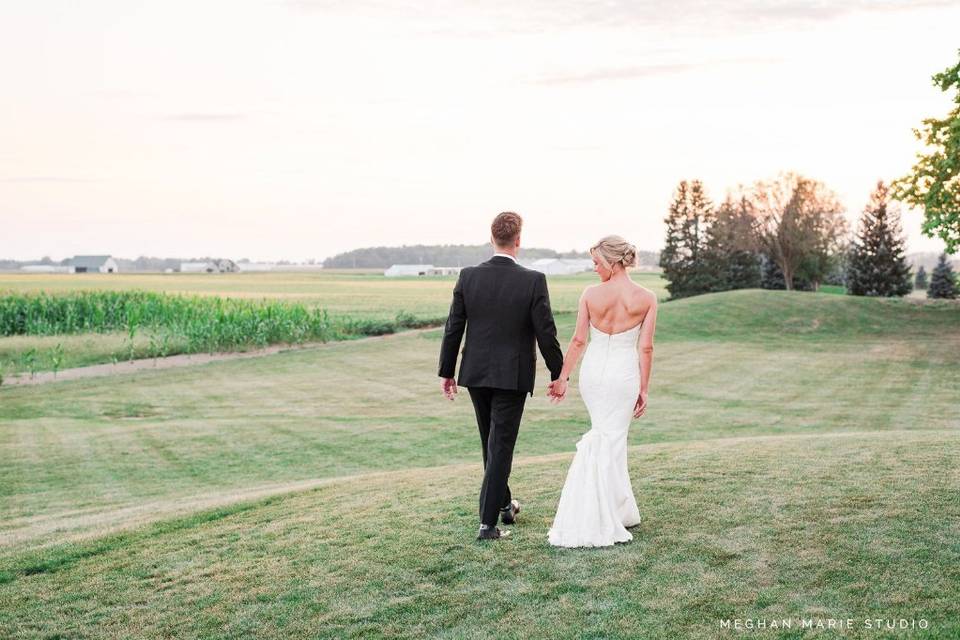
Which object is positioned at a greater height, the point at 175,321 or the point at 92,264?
the point at 92,264

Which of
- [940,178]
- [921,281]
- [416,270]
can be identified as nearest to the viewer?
[940,178]

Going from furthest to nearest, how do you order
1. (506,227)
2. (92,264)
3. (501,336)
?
(92,264), (501,336), (506,227)

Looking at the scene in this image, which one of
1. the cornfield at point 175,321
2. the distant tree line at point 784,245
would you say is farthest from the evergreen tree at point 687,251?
the cornfield at point 175,321

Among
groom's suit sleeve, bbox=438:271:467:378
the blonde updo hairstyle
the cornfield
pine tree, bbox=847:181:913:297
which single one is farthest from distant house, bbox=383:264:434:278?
the blonde updo hairstyle

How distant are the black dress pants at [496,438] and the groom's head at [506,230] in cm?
111

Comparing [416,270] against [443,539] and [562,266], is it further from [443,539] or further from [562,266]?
[443,539]

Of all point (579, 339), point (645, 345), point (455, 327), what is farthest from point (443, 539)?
point (645, 345)

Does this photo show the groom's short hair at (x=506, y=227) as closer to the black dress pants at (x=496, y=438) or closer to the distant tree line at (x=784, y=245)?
the black dress pants at (x=496, y=438)

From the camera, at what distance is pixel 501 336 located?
6984 millimetres

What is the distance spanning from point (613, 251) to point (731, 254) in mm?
72776

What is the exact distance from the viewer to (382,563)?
22.5ft

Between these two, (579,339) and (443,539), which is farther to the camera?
(443,539)

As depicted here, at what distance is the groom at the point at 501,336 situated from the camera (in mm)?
6902

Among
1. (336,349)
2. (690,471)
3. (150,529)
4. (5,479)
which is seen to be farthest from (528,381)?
(336,349)
